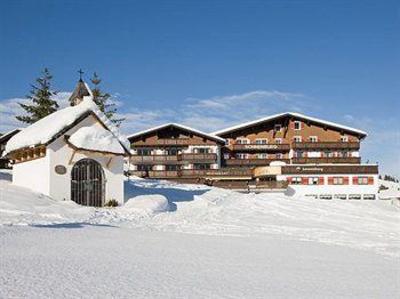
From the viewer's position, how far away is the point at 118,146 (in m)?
23.5

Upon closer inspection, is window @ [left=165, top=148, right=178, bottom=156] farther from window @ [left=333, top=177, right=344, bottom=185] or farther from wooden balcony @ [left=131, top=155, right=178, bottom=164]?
window @ [left=333, top=177, right=344, bottom=185]

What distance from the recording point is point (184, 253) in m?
11.0

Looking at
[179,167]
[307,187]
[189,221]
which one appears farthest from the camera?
[179,167]

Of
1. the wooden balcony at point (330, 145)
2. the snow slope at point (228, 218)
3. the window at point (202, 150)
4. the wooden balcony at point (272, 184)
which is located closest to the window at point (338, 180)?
the wooden balcony at point (272, 184)

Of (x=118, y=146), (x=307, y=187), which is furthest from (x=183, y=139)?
(x=118, y=146)

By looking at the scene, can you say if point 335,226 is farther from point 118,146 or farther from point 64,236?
point 64,236

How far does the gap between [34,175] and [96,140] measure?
3.45m

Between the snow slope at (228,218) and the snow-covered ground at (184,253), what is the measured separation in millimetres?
52

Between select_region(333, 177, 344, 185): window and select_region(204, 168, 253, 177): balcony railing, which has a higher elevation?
select_region(204, 168, 253, 177): balcony railing

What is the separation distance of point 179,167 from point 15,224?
39.6 metres

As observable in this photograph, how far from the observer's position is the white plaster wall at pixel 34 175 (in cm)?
2236

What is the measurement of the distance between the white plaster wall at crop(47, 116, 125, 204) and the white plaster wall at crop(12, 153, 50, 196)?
267 mm

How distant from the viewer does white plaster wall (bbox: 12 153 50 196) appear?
2236 cm

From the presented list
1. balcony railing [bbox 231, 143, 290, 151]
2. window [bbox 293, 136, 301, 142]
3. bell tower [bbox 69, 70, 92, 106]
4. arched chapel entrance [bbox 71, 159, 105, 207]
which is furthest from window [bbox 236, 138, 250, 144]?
arched chapel entrance [bbox 71, 159, 105, 207]
